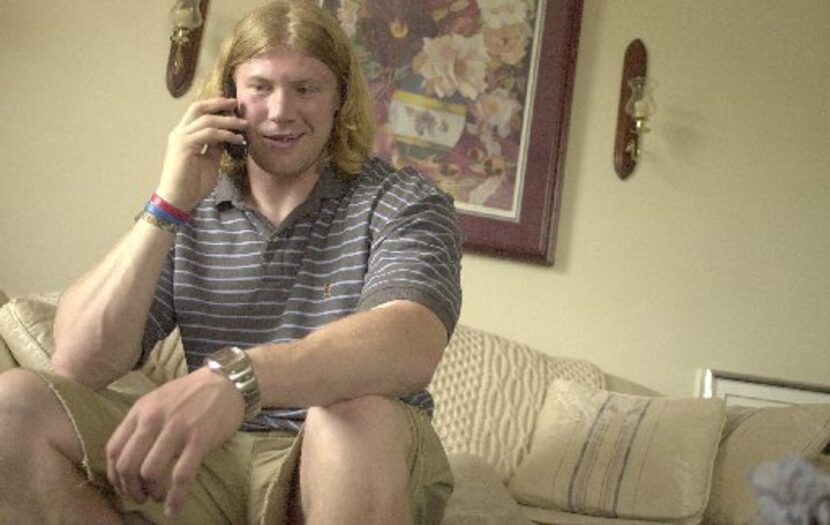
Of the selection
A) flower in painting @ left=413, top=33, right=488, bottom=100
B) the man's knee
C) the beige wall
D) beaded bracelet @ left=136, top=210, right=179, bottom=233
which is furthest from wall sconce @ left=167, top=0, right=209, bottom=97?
the man's knee

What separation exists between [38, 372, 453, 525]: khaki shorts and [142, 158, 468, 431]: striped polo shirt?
0.26 feet

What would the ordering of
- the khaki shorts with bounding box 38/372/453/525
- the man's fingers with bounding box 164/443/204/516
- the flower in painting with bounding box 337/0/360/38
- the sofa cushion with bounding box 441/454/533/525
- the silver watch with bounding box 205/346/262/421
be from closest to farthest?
the man's fingers with bounding box 164/443/204/516 < the silver watch with bounding box 205/346/262/421 < the khaki shorts with bounding box 38/372/453/525 < the sofa cushion with bounding box 441/454/533/525 < the flower in painting with bounding box 337/0/360/38

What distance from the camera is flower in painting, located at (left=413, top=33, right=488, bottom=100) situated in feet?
9.39

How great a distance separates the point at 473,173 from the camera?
2.90m

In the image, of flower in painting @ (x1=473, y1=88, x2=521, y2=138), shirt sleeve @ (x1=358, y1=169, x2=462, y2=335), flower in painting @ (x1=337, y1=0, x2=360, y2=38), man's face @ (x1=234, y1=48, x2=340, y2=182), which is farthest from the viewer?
flower in painting @ (x1=473, y1=88, x2=521, y2=138)

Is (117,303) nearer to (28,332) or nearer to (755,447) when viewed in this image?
(28,332)

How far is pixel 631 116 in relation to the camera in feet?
9.88

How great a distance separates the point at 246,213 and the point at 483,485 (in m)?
0.80

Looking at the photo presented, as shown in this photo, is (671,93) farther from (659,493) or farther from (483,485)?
(483,485)

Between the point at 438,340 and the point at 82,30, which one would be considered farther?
the point at 82,30

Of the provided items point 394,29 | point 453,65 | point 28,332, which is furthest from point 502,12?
point 28,332

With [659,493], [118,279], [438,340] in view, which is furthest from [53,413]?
[659,493]

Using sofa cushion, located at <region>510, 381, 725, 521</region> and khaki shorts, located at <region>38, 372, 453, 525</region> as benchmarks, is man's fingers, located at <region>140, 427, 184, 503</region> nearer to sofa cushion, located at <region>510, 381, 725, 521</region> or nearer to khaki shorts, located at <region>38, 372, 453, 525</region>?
khaki shorts, located at <region>38, 372, 453, 525</region>

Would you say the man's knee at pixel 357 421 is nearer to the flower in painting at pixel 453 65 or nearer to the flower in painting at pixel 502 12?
the flower in painting at pixel 453 65
